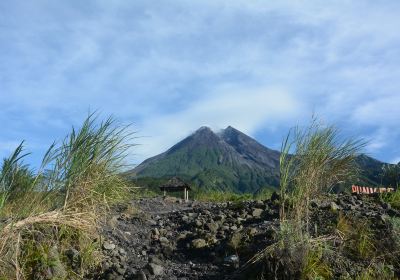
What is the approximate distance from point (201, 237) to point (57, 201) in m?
1.96

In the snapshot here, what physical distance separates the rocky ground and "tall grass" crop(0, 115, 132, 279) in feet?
1.73

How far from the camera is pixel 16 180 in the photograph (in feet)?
17.1

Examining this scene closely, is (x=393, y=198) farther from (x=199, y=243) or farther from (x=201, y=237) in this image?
(x=199, y=243)

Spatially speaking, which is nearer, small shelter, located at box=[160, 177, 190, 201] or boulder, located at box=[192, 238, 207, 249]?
boulder, located at box=[192, 238, 207, 249]

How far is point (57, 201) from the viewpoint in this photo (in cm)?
554

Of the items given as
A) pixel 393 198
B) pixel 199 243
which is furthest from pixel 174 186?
pixel 199 243

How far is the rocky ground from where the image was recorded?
558 centimetres

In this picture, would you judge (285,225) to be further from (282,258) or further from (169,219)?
(169,219)

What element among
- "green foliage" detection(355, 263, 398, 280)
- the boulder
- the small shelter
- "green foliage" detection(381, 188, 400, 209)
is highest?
the small shelter

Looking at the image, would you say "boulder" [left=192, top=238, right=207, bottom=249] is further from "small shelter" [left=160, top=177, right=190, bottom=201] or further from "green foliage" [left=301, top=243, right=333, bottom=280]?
"small shelter" [left=160, top=177, right=190, bottom=201]

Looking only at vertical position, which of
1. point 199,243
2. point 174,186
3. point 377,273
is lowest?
point 377,273

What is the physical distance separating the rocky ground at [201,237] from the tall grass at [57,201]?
53cm

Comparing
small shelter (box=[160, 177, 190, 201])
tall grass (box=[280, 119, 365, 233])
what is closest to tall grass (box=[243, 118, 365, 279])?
tall grass (box=[280, 119, 365, 233])

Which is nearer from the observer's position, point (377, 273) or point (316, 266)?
point (316, 266)
